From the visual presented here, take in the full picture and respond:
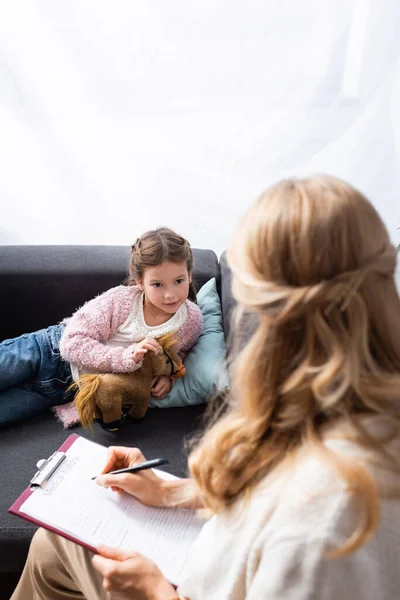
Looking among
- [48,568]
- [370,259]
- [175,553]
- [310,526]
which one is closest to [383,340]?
[370,259]

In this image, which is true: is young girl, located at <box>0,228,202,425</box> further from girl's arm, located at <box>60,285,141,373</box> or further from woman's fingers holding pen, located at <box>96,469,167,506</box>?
woman's fingers holding pen, located at <box>96,469,167,506</box>

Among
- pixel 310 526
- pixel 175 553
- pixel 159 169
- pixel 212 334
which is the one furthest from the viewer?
pixel 159 169

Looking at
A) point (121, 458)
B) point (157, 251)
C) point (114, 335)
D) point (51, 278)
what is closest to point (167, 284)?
point (157, 251)

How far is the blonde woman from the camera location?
1.58 ft

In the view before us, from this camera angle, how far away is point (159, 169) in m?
1.68

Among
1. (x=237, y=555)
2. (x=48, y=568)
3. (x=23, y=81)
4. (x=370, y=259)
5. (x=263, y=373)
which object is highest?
(x=23, y=81)

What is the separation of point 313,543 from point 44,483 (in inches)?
27.6

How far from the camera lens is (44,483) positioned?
3.29 feet

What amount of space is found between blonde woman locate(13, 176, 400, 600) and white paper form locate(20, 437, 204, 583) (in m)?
0.28

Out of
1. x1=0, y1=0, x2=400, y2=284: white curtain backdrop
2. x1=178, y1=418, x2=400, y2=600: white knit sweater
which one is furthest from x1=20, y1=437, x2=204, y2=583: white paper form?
x1=0, y1=0, x2=400, y2=284: white curtain backdrop

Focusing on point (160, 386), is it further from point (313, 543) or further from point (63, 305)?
point (313, 543)

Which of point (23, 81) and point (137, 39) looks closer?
point (137, 39)

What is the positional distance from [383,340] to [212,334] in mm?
1040

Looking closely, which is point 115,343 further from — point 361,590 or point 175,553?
point 361,590
